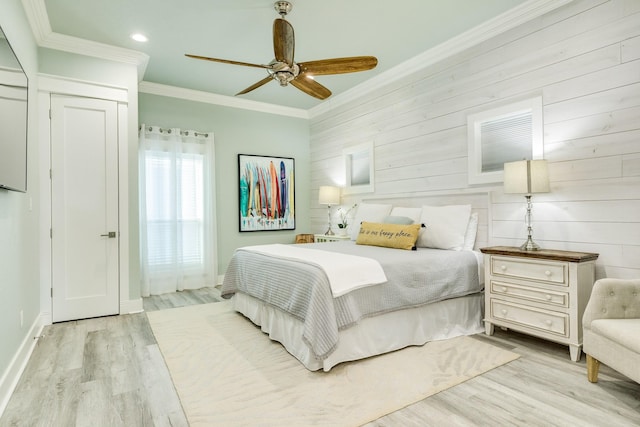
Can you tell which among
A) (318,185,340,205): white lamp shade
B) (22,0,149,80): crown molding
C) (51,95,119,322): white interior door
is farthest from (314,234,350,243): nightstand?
(22,0,149,80): crown molding

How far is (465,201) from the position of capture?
11.6ft

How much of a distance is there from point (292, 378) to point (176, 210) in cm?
328

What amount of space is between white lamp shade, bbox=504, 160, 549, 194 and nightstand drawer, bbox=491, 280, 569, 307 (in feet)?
2.44

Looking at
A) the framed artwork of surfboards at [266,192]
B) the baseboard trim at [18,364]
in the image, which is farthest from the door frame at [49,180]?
the framed artwork of surfboards at [266,192]

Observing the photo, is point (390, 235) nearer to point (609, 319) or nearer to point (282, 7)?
point (609, 319)

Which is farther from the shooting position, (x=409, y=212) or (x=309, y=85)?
(x=409, y=212)

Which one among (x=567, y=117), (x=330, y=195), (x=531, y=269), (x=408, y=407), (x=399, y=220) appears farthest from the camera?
(x=330, y=195)

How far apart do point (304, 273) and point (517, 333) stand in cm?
199

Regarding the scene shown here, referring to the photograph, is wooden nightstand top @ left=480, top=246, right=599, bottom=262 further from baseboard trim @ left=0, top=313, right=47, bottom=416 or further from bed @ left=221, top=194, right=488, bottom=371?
baseboard trim @ left=0, top=313, right=47, bottom=416

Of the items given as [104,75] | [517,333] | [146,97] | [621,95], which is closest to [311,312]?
[517,333]

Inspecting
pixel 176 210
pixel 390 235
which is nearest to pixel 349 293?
pixel 390 235

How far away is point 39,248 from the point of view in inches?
130

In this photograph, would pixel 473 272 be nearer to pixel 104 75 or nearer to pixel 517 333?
pixel 517 333

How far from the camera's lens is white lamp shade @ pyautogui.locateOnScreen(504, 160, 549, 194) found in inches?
105
